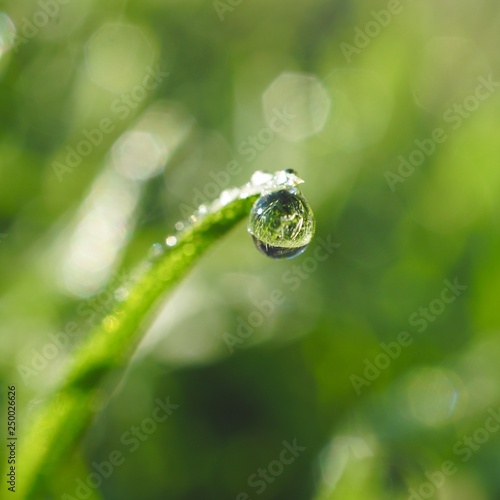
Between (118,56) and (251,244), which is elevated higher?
(118,56)

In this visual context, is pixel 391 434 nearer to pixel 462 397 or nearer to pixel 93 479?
pixel 462 397

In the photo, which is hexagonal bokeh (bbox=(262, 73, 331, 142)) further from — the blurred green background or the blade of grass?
the blade of grass

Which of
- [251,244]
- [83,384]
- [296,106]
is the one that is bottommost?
[83,384]

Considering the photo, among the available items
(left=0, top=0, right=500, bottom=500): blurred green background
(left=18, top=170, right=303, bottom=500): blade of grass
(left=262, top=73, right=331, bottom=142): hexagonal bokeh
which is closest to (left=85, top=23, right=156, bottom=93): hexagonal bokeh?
(left=0, top=0, right=500, bottom=500): blurred green background

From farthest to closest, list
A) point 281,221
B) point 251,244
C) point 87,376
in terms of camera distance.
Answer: point 251,244 < point 87,376 < point 281,221

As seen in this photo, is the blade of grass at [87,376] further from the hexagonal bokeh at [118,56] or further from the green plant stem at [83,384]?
the hexagonal bokeh at [118,56]

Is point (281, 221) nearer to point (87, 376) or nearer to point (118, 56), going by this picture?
point (87, 376)

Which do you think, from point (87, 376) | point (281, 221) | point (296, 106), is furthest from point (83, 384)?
point (296, 106)
